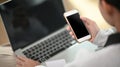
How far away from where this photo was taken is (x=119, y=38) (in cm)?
82

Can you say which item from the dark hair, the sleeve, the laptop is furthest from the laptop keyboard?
the dark hair

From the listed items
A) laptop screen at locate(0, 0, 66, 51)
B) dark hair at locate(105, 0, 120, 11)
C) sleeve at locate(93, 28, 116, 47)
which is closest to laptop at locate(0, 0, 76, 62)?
laptop screen at locate(0, 0, 66, 51)

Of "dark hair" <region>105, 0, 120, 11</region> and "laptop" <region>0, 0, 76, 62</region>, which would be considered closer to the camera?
"dark hair" <region>105, 0, 120, 11</region>

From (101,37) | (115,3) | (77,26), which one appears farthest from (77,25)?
(115,3)

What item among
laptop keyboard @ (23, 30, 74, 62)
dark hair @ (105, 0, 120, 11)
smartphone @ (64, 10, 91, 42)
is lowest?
laptop keyboard @ (23, 30, 74, 62)

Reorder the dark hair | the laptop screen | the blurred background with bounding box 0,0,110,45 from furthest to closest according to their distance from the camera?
1. the blurred background with bounding box 0,0,110,45
2. the laptop screen
3. the dark hair

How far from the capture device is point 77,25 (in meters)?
1.20

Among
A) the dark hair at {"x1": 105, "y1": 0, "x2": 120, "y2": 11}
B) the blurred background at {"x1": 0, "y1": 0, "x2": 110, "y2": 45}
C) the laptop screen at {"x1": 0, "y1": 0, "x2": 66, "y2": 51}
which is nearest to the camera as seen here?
the dark hair at {"x1": 105, "y1": 0, "x2": 120, "y2": 11}

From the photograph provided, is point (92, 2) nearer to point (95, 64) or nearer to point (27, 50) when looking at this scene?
point (27, 50)

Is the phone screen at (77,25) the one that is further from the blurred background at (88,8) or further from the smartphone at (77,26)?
the blurred background at (88,8)

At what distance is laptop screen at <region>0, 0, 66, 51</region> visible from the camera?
117 centimetres

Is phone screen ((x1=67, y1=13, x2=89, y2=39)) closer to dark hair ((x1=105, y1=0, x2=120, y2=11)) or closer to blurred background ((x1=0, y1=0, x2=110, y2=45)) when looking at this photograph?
blurred background ((x1=0, y1=0, x2=110, y2=45))

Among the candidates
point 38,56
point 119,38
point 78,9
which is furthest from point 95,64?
point 78,9

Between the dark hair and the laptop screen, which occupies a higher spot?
the dark hair
